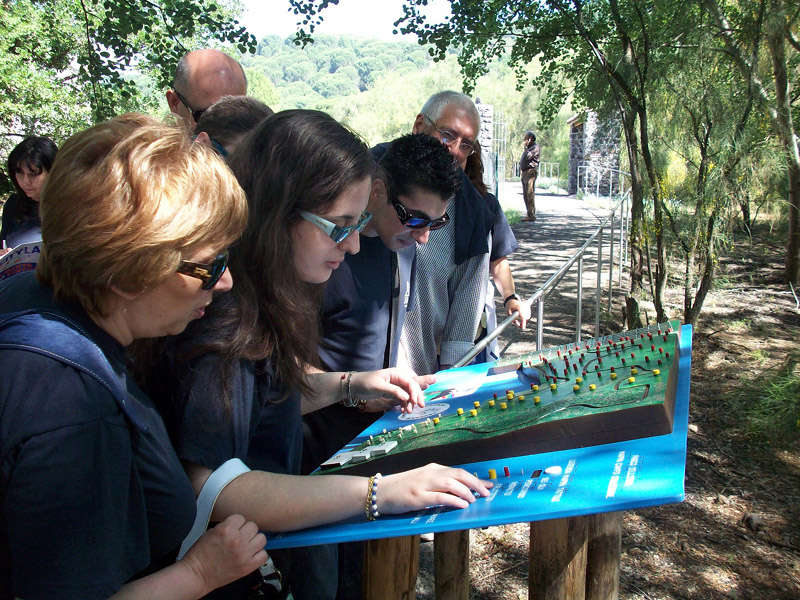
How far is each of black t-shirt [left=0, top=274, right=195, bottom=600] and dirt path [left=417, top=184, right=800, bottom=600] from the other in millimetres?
2875

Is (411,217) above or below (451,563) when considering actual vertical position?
above

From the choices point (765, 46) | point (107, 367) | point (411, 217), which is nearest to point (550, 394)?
point (411, 217)

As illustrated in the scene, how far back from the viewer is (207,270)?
1332 mm

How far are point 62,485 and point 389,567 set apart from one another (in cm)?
125

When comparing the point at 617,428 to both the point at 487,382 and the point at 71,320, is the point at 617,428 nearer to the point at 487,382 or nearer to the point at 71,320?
the point at 487,382

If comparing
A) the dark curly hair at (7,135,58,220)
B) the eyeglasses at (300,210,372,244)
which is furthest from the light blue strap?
the dark curly hair at (7,135,58,220)

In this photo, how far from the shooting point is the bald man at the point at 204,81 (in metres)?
3.75

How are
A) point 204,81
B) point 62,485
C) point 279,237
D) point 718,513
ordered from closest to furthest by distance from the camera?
point 62,485, point 279,237, point 204,81, point 718,513

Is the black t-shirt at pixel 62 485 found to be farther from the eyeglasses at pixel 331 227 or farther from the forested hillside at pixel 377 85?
the forested hillside at pixel 377 85

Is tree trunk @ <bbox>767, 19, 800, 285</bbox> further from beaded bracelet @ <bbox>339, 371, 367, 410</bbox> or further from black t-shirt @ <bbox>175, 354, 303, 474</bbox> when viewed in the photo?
black t-shirt @ <bbox>175, 354, 303, 474</bbox>

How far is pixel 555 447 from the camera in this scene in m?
1.81

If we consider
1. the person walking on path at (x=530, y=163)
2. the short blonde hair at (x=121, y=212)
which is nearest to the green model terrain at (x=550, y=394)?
the short blonde hair at (x=121, y=212)

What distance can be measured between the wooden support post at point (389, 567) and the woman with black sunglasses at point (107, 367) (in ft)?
2.42

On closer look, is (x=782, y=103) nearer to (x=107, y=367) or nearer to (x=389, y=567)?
(x=389, y=567)
